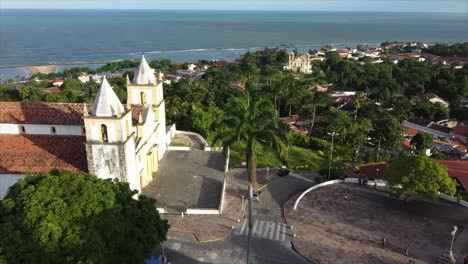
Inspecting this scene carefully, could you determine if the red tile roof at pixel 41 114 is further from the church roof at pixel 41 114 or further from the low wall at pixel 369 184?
the low wall at pixel 369 184

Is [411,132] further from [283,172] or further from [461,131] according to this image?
[283,172]

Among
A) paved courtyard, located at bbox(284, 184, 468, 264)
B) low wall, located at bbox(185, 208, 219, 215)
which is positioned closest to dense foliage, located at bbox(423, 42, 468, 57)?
paved courtyard, located at bbox(284, 184, 468, 264)

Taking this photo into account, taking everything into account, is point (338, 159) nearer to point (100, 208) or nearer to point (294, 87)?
point (294, 87)

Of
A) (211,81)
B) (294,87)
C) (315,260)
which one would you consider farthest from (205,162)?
(211,81)

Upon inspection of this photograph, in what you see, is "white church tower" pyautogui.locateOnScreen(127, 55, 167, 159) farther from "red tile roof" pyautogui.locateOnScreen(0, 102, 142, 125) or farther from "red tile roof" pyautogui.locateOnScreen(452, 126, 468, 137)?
"red tile roof" pyautogui.locateOnScreen(452, 126, 468, 137)

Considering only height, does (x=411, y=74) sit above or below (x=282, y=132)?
below

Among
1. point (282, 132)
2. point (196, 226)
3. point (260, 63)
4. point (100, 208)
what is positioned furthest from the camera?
point (260, 63)

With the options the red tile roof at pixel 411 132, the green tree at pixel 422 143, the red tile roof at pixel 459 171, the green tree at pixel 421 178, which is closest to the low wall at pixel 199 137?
the green tree at pixel 421 178

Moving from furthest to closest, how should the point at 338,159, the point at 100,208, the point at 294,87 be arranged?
the point at 294,87
the point at 338,159
the point at 100,208
